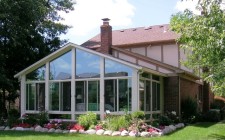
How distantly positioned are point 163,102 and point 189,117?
1.88m

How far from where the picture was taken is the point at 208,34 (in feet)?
34.6

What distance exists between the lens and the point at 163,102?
2153cm

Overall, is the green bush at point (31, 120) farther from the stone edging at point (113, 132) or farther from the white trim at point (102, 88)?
the white trim at point (102, 88)

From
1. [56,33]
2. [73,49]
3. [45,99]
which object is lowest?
[45,99]

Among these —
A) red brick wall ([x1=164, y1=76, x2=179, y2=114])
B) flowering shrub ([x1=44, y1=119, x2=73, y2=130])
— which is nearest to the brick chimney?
A: red brick wall ([x1=164, y1=76, x2=179, y2=114])

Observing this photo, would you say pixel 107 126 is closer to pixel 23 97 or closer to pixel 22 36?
pixel 23 97

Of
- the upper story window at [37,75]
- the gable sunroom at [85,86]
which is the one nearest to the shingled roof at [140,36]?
the gable sunroom at [85,86]

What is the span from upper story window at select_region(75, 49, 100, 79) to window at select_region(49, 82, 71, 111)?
100 centimetres

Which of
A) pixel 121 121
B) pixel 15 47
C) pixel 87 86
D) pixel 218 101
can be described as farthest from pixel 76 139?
pixel 218 101

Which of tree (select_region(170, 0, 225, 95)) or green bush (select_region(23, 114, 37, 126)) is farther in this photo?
green bush (select_region(23, 114, 37, 126))

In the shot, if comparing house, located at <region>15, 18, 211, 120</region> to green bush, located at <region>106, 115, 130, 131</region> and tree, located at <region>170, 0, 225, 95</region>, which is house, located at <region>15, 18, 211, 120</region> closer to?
green bush, located at <region>106, 115, 130, 131</region>

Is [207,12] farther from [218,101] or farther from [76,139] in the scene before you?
[218,101]

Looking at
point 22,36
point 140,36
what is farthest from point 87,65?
point 140,36

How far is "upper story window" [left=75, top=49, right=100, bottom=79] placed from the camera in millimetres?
18950
